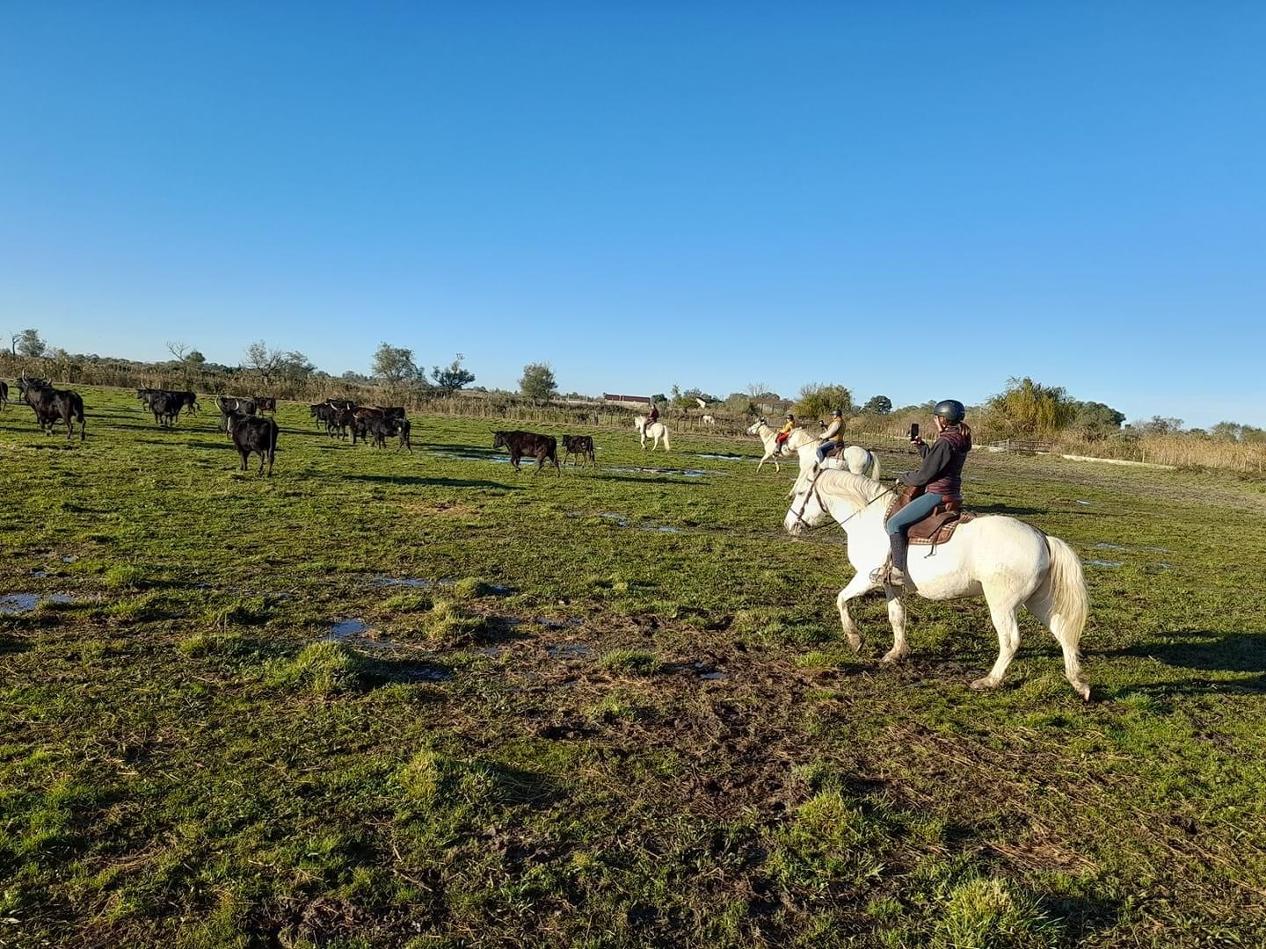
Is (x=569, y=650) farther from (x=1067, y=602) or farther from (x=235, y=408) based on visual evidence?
(x=235, y=408)

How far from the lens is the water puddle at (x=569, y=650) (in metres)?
6.74

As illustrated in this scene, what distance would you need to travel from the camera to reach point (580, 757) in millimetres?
4789

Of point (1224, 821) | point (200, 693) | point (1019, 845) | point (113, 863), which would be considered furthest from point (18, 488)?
point (1224, 821)

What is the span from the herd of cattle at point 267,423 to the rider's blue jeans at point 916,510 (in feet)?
48.8

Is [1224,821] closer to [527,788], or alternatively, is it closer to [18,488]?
[527,788]

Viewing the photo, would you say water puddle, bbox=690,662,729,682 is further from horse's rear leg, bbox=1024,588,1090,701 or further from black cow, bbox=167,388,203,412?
black cow, bbox=167,388,203,412

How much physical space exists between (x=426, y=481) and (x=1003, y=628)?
14.7m

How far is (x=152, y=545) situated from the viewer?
31.7 ft

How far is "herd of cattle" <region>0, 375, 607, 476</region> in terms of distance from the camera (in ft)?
55.8

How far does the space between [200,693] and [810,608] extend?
6770 millimetres

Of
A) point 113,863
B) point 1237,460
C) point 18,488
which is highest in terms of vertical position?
point 1237,460

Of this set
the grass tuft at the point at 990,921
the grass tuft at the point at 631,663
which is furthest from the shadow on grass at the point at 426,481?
the grass tuft at the point at 990,921

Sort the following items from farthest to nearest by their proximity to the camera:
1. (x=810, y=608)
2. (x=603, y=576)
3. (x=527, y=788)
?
1. (x=603, y=576)
2. (x=810, y=608)
3. (x=527, y=788)

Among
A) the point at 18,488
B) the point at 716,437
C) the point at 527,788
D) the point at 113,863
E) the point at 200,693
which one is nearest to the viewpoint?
the point at 113,863
